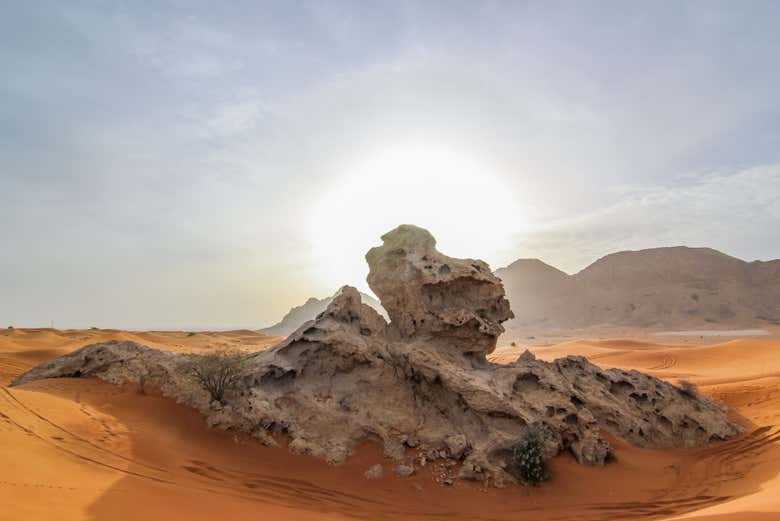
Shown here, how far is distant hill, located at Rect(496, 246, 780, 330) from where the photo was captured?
189ft

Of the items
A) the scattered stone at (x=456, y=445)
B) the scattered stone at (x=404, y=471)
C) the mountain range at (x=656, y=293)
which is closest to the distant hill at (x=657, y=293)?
the mountain range at (x=656, y=293)

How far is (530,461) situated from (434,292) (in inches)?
158

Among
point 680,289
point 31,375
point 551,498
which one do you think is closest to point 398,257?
point 551,498

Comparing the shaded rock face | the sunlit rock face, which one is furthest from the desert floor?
the sunlit rock face

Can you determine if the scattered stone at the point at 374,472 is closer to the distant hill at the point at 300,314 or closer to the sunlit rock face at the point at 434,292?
the sunlit rock face at the point at 434,292

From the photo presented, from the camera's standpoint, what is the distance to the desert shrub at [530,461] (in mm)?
8000

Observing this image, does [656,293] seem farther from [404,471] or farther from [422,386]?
[404,471]

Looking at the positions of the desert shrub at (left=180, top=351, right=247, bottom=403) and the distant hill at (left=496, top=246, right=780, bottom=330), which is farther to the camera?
the distant hill at (left=496, top=246, right=780, bottom=330)

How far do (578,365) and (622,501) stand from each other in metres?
4.14

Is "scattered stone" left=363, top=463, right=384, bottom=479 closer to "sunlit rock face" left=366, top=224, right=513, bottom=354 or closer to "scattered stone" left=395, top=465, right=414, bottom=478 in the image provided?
"scattered stone" left=395, top=465, right=414, bottom=478

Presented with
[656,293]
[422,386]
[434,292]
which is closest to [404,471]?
[422,386]

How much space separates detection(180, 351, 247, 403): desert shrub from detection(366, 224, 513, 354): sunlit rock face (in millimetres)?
3554

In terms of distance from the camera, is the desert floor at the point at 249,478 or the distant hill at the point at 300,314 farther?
the distant hill at the point at 300,314

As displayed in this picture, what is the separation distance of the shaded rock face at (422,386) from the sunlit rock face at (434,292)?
0.10ft
